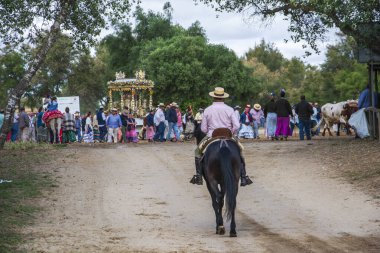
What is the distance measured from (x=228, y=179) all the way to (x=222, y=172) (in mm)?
197

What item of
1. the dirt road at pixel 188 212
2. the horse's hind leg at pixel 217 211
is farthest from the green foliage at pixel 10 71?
the horse's hind leg at pixel 217 211

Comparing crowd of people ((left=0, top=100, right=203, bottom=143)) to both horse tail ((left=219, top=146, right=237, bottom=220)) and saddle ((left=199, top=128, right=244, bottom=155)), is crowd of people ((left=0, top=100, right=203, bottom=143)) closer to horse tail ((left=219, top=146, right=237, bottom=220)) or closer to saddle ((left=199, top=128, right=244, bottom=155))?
saddle ((left=199, top=128, right=244, bottom=155))

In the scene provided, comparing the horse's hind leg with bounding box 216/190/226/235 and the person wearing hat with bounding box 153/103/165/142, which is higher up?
the person wearing hat with bounding box 153/103/165/142

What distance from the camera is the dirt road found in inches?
445

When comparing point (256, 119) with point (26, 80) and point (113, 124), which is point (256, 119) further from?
point (26, 80)

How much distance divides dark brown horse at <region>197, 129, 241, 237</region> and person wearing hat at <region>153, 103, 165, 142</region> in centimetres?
2377

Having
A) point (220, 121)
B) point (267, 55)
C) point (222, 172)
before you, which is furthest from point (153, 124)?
point (267, 55)

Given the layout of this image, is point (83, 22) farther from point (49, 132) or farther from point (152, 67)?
point (152, 67)

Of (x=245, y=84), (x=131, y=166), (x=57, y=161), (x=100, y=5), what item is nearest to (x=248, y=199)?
(x=131, y=166)

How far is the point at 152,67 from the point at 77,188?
4812cm

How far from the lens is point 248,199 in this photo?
16.6 metres

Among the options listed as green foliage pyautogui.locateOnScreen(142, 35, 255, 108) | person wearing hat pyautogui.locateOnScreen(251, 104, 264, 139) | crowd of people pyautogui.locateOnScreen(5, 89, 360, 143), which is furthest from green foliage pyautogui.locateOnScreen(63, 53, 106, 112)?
person wearing hat pyautogui.locateOnScreen(251, 104, 264, 139)

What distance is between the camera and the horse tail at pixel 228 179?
39.4 ft

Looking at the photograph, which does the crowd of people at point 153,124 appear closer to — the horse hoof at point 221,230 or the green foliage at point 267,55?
the horse hoof at point 221,230
